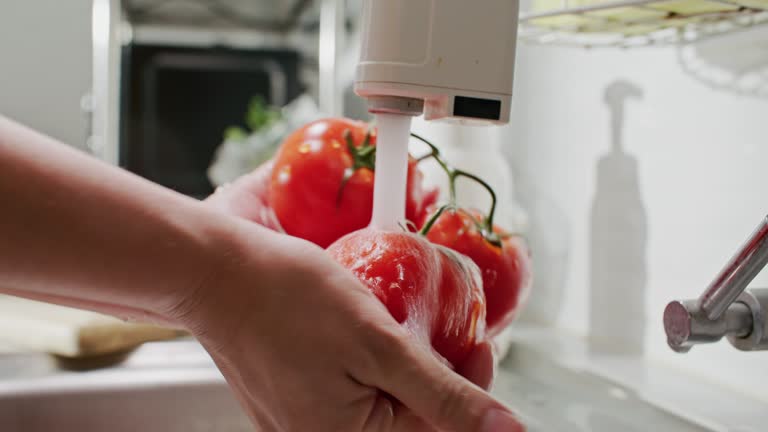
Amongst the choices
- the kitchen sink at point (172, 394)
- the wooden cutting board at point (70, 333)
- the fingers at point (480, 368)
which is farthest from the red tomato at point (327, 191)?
the wooden cutting board at point (70, 333)

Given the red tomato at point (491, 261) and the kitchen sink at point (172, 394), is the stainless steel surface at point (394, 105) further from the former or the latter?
the kitchen sink at point (172, 394)

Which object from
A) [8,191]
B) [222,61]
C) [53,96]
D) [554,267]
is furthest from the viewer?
[222,61]

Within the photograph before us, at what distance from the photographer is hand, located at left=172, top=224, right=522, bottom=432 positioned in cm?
26

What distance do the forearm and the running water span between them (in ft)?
0.40

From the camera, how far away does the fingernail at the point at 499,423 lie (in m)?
0.25

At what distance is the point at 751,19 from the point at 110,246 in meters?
0.53

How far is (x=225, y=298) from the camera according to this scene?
29 centimetres

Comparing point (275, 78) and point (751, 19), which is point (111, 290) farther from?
point (275, 78)

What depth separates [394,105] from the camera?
1.26ft

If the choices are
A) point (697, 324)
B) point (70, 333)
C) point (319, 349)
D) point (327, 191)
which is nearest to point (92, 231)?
point (319, 349)

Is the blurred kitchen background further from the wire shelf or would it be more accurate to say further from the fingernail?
the fingernail

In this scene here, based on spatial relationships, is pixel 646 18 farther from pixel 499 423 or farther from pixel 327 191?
pixel 499 423

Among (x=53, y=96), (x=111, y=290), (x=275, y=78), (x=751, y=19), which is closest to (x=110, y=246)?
(x=111, y=290)

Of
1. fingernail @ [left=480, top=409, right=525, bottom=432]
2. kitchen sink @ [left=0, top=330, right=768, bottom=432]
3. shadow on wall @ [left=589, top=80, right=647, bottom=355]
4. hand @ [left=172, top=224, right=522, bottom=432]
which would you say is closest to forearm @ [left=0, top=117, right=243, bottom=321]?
hand @ [left=172, top=224, right=522, bottom=432]
